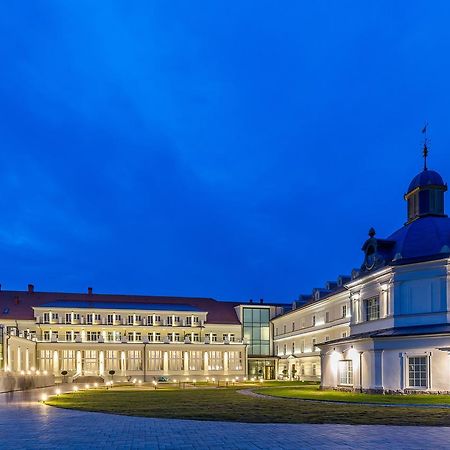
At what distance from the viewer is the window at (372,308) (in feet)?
139

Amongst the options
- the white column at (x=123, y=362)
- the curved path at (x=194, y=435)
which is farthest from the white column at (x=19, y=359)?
the curved path at (x=194, y=435)

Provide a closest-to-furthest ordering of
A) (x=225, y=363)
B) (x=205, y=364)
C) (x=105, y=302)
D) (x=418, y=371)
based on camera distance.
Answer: (x=418, y=371), (x=205, y=364), (x=225, y=363), (x=105, y=302)

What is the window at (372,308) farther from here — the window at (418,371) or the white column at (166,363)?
the white column at (166,363)

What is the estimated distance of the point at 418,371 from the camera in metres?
36.4

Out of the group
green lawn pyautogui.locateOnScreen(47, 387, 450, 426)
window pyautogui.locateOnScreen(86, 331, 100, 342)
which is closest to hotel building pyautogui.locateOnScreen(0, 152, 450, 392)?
window pyautogui.locateOnScreen(86, 331, 100, 342)

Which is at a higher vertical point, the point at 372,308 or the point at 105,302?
the point at 372,308

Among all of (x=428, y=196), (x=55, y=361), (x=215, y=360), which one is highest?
(x=428, y=196)

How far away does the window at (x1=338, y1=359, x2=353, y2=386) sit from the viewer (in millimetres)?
41431

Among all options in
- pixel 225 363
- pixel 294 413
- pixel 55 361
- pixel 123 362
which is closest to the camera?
pixel 294 413

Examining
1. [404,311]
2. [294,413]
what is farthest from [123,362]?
[294,413]

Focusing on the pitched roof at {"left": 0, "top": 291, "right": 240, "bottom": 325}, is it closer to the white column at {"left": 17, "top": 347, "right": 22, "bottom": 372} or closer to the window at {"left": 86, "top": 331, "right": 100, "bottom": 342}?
the window at {"left": 86, "top": 331, "right": 100, "bottom": 342}

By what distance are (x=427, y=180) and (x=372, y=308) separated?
1209cm

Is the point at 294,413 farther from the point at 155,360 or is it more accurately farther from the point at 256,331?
the point at 256,331

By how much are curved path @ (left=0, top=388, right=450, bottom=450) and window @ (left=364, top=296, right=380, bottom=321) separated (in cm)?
2416
